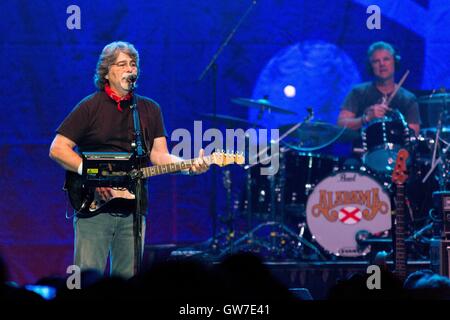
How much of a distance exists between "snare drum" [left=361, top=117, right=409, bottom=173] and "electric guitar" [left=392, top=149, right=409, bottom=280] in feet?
3.26

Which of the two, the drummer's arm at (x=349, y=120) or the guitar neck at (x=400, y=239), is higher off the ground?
the drummer's arm at (x=349, y=120)

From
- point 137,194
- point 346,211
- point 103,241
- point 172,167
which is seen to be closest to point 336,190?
point 346,211

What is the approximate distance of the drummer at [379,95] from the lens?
9.00 meters

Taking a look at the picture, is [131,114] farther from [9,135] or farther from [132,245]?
[9,135]

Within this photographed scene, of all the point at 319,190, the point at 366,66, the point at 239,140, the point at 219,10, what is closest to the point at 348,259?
the point at 319,190

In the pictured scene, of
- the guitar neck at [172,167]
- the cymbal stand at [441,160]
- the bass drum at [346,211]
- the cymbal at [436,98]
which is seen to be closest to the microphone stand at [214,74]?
the bass drum at [346,211]

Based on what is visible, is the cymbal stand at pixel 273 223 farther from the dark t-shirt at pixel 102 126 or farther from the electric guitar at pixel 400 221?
the dark t-shirt at pixel 102 126

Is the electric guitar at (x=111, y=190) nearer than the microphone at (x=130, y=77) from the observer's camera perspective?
→ No

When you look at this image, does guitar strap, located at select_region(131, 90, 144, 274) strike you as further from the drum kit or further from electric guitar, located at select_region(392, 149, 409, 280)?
the drum kit

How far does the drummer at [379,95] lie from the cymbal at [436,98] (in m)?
0.12

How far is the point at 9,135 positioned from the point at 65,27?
1415 millimetres

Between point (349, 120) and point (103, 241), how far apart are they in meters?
4.42

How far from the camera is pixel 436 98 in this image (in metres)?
8.79

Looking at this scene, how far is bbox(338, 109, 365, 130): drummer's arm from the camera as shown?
9.00m
